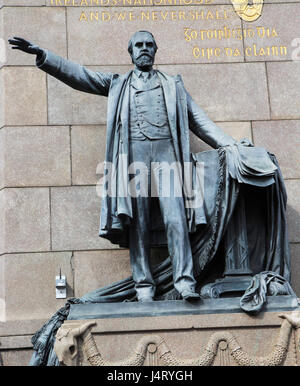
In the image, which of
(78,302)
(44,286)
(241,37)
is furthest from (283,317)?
(241,37)

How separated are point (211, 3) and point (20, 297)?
493 centimetres

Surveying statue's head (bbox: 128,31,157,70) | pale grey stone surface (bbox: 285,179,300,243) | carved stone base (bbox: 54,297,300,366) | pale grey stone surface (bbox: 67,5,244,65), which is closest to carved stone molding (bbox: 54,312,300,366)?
carved stone base (bbox: 54,297,300,366)

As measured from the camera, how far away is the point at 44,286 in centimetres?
1260

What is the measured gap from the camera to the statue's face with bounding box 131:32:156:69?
12.2 metres

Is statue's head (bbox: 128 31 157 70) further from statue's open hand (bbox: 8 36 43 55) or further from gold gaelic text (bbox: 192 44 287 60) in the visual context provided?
gold gaelic text (bbox: 192 44 287 60)

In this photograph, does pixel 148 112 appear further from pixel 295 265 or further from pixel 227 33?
pixel 295 265

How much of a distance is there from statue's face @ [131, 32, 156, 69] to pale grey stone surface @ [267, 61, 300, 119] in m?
2.22

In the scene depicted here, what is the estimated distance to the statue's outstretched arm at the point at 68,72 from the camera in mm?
11906

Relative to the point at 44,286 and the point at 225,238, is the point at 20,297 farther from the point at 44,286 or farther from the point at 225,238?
the point at 225,238

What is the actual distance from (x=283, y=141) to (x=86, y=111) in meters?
2.67

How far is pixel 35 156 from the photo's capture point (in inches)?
519

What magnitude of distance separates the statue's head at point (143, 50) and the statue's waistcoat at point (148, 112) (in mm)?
235
